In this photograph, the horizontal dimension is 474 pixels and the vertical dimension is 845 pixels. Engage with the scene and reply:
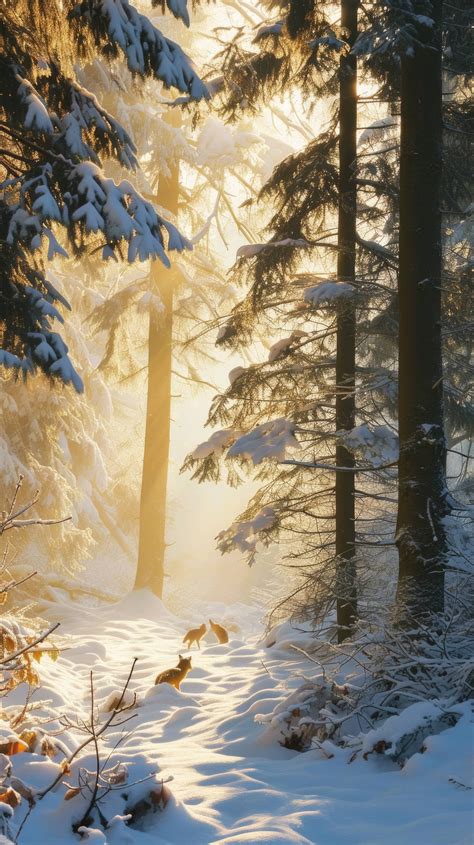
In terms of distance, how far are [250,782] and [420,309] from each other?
12.5 feet

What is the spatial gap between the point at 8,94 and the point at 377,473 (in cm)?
548

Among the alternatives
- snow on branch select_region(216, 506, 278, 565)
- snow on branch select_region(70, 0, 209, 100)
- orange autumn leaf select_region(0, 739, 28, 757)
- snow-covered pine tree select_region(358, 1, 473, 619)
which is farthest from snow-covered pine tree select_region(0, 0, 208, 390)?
orange autumn leaf select_region(0, 739, 28, 757)

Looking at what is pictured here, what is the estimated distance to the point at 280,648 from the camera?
8.48 meters

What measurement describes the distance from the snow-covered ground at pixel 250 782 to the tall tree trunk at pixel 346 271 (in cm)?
158

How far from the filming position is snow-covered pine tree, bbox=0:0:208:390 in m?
5.73

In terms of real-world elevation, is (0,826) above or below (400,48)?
below

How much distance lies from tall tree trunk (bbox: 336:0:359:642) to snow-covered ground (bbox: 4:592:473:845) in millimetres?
1583

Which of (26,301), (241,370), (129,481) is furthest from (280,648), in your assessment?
(129,481)

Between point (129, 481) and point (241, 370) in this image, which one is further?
point (129, 481)

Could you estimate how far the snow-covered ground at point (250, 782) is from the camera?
3262mm

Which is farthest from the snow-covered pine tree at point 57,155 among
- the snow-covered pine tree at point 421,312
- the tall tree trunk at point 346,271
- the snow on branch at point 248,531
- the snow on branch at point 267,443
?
the snow on branch at point 248,531

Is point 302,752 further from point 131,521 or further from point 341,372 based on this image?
point 131,521

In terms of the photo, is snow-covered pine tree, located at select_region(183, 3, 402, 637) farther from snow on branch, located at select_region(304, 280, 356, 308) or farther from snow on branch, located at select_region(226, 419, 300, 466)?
snow on branch, located at select_region(226, 419, 300, 466)

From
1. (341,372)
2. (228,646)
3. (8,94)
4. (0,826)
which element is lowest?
(228,646)
